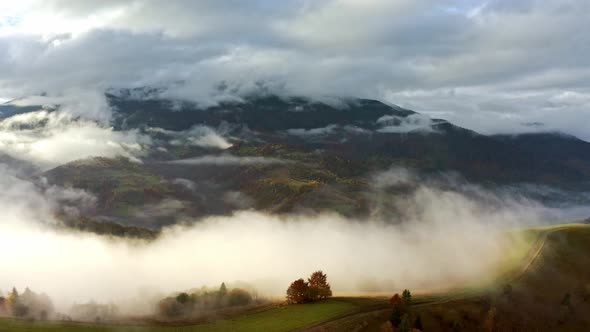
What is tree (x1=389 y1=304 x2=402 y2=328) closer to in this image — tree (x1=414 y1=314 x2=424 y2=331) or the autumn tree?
the autumn tree

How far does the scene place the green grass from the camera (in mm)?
172250

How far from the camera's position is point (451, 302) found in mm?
186125

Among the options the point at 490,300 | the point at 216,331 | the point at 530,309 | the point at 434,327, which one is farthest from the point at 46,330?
the point at 530,309

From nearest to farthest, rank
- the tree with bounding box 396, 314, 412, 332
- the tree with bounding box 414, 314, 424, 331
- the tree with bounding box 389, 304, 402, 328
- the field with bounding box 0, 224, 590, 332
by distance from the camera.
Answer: the tree with bounding box 396, 314, 412, 332 → the tree with bounding box 389, 304, 402, 328 → the tree with bounding box 414, 314, 424, 331 → the field with bounding box 0, 224, 590, 332

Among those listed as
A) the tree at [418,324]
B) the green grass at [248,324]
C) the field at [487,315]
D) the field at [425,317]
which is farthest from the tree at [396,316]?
the green grass at [248,324]

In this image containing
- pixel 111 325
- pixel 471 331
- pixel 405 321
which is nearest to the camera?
pixel 405 321

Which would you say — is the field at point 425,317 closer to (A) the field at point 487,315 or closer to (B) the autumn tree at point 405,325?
(A) the field at point 487,315

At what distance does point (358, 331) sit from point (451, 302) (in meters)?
45.5

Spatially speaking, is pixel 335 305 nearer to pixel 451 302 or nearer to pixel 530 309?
pixel 451 302

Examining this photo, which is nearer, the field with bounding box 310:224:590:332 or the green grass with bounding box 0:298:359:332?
the field with bounding box 310:224:590:332

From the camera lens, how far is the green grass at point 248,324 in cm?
17225

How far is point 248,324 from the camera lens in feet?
579

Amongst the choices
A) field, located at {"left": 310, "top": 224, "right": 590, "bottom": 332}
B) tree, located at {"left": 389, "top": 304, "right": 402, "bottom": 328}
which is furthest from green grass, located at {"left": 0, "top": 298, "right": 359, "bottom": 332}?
tree, located at {"left": 389, "top": 304, "right": 402, "bottom": 328}

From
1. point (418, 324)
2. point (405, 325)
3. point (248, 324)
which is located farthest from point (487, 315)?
point (248, 324)
